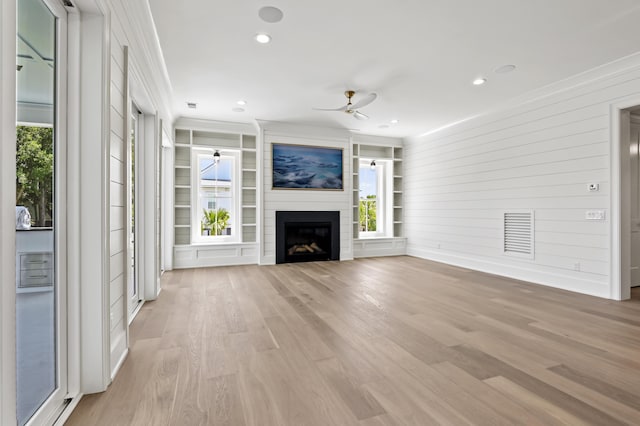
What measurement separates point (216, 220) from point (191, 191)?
0.75 meters

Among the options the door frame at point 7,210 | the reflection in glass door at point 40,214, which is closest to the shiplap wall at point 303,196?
the reflection in glass door at point 40,214

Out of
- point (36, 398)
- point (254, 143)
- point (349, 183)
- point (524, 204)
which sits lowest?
point (36, 398)

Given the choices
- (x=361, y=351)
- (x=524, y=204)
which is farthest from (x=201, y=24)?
(x=524, y=204)

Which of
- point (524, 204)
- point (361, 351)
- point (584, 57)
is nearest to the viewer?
point (361, 351)

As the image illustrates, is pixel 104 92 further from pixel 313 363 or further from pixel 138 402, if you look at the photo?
pixel 313 363

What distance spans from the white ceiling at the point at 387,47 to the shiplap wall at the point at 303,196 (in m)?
1.31

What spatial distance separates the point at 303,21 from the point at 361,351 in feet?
9.68

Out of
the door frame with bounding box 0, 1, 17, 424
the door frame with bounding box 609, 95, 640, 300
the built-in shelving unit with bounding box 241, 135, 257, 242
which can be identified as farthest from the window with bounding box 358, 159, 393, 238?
the door frame with bounding box 0, 1, 17, 424

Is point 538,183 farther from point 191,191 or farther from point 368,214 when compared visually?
point 191,191

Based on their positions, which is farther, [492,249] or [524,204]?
[492,249]

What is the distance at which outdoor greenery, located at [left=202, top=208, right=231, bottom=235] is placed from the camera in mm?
6250

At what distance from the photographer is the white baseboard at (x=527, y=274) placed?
3969mm

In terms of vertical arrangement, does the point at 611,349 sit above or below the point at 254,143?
below

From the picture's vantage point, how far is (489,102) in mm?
5039
